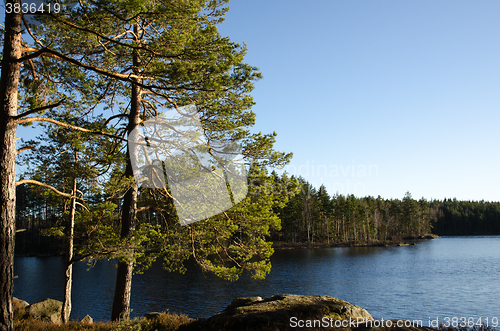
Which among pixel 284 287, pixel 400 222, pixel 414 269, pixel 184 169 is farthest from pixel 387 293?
pixel 400 222

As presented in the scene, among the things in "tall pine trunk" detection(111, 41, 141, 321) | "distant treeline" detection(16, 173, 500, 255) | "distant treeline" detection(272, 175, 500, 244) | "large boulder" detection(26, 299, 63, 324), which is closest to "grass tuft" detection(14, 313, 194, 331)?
"tall pine trunk" detection(111, 41, 141, 321)

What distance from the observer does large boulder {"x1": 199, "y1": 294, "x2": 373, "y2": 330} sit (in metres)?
7.63

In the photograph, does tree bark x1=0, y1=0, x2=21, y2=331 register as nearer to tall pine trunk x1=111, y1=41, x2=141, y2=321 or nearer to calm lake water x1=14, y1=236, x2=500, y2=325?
tall pine trunk x1=111, y1=41, x2=141, y2=321

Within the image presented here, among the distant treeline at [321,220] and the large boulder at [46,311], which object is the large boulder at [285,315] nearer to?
the large boulder at [46,311]

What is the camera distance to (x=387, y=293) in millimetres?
22812

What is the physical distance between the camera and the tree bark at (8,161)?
550cm

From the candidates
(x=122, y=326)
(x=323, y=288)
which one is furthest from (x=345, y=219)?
(x=122, y=326)

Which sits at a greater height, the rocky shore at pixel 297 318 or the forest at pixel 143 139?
the forest at pixel 143 139

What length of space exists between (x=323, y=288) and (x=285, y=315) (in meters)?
18.5

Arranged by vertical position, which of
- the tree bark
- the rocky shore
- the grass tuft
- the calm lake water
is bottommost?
the calm lake water

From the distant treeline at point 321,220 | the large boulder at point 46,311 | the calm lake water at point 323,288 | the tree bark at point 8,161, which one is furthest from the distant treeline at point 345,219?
the tree bark at point 8,161

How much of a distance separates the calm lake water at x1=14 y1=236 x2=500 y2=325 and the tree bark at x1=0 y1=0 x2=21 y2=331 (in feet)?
43.0

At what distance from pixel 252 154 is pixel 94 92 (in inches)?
214

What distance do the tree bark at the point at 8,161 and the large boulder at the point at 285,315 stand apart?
442 centimetres
